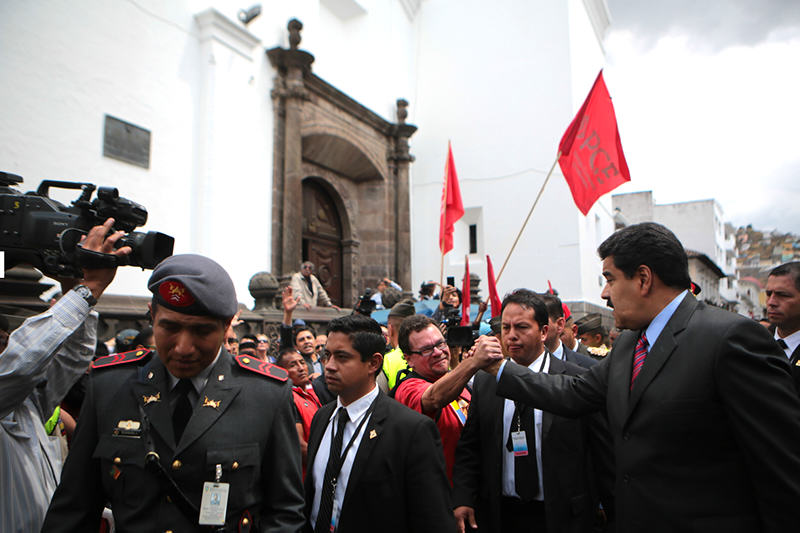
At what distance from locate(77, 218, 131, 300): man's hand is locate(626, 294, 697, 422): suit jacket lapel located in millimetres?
1882

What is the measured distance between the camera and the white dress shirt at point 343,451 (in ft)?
7.26

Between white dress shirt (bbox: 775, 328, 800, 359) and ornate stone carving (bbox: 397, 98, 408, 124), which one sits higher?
ornate stone carving (bbox: 397, 98, 408, 124)

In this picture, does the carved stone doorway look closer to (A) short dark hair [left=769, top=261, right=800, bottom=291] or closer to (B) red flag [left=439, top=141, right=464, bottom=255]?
(B) red flag [left=439, top=141, right=464, bottom=255]

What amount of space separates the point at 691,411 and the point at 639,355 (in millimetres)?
353

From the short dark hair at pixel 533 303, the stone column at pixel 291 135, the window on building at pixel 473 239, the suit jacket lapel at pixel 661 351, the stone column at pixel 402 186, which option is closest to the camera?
the suit jacket lapel at pixel 661 351

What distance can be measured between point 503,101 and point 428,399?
47.3 feet

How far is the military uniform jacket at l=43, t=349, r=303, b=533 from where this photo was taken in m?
1.54

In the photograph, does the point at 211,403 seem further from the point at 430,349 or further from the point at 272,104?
the point at 272,104

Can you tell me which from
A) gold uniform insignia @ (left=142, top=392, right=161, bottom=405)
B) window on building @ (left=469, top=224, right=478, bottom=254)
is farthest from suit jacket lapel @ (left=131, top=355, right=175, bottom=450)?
window on building @ (left=469, top=224, right=478, bottom=254)

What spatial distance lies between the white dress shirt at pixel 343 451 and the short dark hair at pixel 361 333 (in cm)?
18

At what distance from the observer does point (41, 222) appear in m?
2.09

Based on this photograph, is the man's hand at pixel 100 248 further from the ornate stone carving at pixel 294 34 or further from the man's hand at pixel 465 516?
the ornate stone carving at pixel 294 34

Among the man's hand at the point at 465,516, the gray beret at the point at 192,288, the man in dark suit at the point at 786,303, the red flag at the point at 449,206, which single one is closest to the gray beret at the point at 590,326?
the red flag at the point at 449,206

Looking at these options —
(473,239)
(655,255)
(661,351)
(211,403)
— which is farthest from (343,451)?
(473,239)
